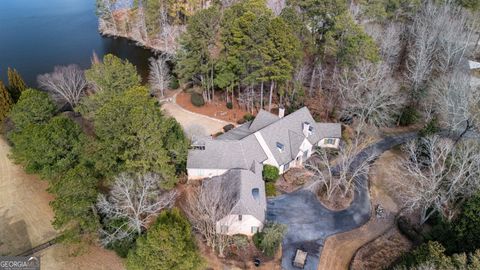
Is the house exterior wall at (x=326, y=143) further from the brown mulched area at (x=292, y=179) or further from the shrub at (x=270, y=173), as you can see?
the shrub at (x=270, y=173)

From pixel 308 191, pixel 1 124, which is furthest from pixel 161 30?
pixel 308 191

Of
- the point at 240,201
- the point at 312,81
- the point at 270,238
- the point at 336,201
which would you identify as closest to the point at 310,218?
the point at 336,201

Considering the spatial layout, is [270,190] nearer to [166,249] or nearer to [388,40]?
[166,249]

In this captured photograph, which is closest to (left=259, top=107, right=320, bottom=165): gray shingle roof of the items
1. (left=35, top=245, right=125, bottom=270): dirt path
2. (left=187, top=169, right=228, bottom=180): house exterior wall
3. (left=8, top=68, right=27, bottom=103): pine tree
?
(left=187, top=169, right=228, bottom=180): house exterior wall

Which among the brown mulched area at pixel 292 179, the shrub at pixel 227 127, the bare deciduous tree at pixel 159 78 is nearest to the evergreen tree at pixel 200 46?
the bare deciduous tree at pixel 159 78

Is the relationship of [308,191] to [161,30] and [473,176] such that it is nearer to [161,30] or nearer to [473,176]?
[473,176]
